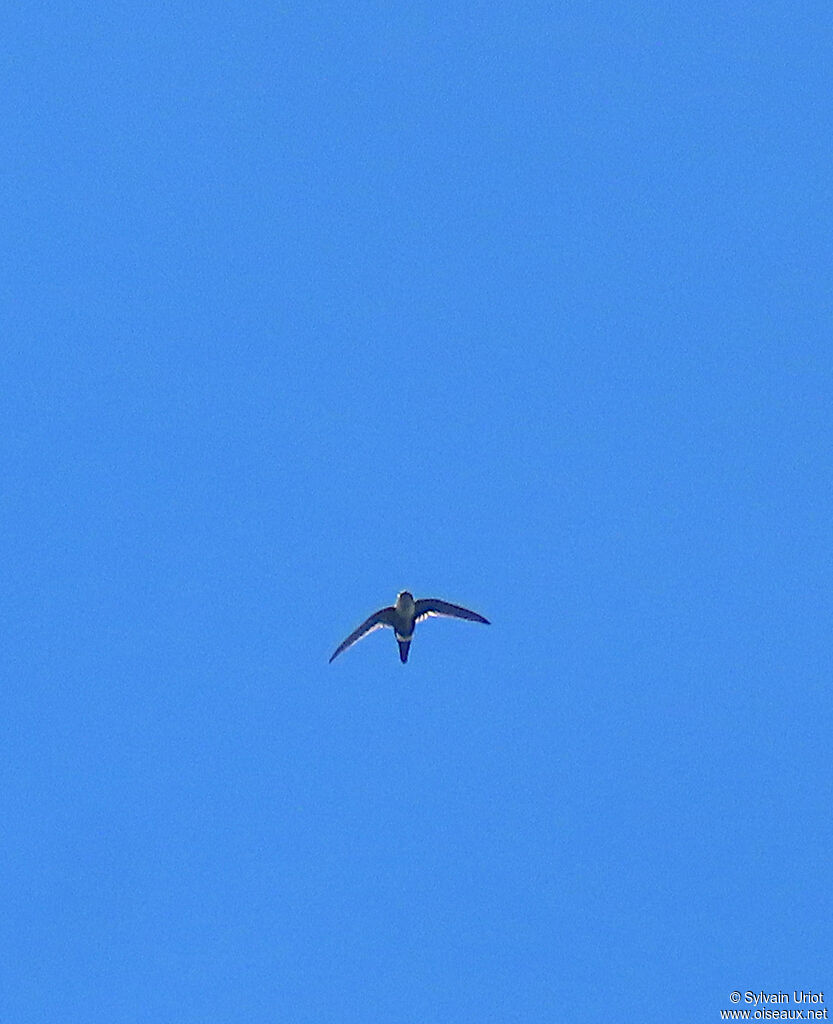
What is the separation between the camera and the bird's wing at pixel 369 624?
10031 cm

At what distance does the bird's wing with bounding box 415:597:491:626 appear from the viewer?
101 metres

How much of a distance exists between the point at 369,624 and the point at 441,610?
11.2 feet

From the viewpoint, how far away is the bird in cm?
10019

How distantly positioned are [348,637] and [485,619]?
639 centimetres

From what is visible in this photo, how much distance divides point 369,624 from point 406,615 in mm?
1789

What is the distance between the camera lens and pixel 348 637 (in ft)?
330

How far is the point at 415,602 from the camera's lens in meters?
100

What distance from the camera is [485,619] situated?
10094 cm

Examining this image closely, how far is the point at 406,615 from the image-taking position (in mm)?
100375

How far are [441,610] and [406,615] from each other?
5.80 ft

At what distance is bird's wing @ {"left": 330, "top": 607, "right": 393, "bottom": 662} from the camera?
3949 inches

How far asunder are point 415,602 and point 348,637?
3479mm

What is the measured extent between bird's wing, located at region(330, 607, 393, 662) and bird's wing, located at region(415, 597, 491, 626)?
4.45ft

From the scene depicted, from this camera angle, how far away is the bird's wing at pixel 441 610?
100750mm
